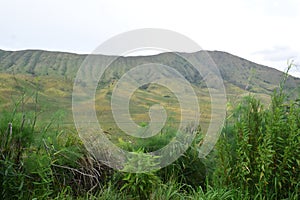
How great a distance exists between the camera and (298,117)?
11.1ft

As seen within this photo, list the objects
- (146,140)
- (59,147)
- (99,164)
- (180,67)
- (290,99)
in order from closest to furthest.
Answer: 1. (290,99)
2. (59,147)
3. (99,164)
4. (146,140)
5. (180,67)

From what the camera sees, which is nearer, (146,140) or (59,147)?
(59,147)

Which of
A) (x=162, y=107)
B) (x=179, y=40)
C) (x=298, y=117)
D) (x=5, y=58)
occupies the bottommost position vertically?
(x=5, y=58)

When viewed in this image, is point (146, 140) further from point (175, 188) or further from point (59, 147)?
point (59, 147)

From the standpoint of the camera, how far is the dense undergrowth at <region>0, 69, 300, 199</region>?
323 cm

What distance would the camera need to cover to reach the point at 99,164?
13.7 ft

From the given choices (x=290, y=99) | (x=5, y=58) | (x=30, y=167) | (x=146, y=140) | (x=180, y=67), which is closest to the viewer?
(x=30, y=167)

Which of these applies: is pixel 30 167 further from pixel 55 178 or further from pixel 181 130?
pixel 181 130

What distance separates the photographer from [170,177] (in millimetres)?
4184

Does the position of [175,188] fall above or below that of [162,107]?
below

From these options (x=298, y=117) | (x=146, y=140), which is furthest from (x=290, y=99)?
(x=146, y=140)

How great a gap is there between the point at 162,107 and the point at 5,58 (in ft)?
272

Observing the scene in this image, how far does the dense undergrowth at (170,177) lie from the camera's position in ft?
10.6

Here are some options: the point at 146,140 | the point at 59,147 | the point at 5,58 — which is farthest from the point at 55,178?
the point at 5,58
